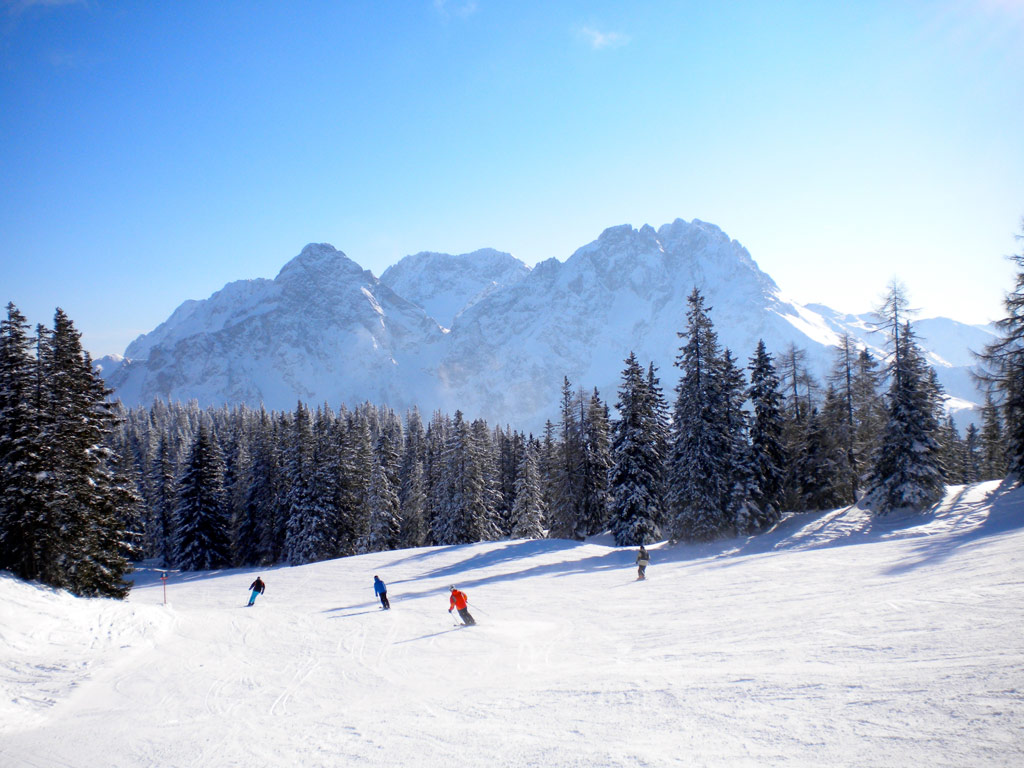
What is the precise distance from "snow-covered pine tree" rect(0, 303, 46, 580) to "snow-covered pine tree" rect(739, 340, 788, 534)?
32262 mm

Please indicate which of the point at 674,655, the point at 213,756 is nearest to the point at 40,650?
the point at 213,756

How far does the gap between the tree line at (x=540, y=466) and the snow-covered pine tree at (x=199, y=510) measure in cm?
14

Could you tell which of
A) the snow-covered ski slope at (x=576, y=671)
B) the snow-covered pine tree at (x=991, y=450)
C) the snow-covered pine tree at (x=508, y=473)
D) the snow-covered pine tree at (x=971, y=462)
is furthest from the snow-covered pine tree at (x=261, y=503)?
the snow-covered pine tree at (x=971, y=462)

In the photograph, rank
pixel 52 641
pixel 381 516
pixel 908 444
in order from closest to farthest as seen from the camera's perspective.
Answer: pixel 52 641 → pixel 908 444 → pixel 381 516

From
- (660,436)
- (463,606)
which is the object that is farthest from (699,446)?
(463,606)

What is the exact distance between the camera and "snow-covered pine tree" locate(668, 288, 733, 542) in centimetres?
3055

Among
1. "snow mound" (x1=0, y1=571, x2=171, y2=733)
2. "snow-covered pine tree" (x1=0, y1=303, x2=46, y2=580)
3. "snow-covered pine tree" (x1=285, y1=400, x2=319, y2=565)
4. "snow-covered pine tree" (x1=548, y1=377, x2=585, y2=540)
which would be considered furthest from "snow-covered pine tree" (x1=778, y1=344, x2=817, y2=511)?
"snow-covered pine tree" (x1=0, y1=303, x2=46, y2=580)

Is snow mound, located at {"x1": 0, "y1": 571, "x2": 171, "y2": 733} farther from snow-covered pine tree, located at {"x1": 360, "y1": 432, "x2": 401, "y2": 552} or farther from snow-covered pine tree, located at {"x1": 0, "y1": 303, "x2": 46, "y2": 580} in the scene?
snow-covered pine tree, located at {"x1": 360, "y1": 432, "x2": 401, "y2": 552}

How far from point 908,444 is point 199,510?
4928cm

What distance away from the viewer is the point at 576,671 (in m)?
11.6

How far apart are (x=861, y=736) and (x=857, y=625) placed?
5552mm

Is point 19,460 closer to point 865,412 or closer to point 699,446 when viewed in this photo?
point 699,446

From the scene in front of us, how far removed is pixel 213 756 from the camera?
938 cm

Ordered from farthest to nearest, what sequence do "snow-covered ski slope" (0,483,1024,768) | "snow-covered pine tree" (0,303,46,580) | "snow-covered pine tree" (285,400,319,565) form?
1. "snow-covered pine tree" (285,400,319,565)
2. "snow-covered pine tree" (0,303,46,580)
3. "snow-covered ski slope" (0,483,1024,768)
